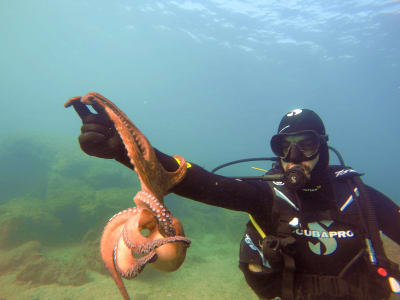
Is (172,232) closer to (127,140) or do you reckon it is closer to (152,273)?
(127,140)

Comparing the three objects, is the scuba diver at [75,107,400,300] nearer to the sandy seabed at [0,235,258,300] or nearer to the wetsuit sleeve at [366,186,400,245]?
the wetsuit sleeve at [366,186,400,245]

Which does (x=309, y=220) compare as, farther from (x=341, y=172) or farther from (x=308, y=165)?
(x=341, y=172)

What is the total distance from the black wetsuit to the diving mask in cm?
36

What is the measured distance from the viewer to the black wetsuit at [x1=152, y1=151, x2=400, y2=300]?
213 centimetres

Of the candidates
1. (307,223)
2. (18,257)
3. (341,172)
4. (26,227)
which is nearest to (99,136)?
(307,223)

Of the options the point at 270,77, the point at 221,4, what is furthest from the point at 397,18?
the point at 270,77

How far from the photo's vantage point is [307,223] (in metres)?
2.42

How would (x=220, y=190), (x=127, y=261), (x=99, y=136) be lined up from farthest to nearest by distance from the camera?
(x=220, y=190), (x=99, y=136), (x=127, y=261)

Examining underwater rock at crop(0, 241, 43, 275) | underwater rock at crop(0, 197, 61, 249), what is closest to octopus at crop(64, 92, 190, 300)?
underwater rock at crop(0, 241, 43, 275)

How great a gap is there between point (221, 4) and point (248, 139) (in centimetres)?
12568

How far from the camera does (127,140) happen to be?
1404 millimetres

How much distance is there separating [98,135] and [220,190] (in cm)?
121

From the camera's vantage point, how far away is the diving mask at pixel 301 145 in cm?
271

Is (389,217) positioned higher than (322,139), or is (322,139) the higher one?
(322,139)
